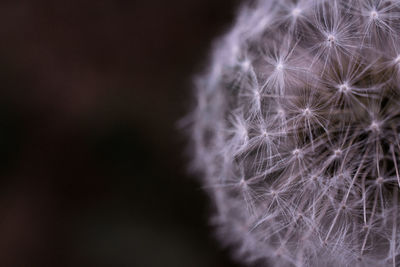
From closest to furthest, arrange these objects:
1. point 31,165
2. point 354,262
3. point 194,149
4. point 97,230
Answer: point 354,262 < point 194,149 < point 97,230 < point 31,165

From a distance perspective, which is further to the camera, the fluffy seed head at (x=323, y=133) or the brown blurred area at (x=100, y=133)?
the brown blurred area at (x=100, y=133)

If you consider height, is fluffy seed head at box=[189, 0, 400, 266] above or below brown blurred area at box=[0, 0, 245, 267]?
below

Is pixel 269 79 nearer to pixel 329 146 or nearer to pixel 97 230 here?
pixel 329 146

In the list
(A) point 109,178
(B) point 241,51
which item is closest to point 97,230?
(A) point 109,178

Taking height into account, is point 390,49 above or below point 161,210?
below

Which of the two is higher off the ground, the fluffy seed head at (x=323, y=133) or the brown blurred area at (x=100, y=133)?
the brown blurred area at (x=100, y=133)
